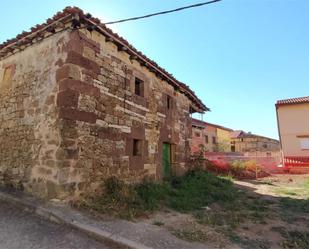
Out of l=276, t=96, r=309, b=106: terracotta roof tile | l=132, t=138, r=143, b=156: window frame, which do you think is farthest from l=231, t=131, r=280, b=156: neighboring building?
l=132, t=138, r=143, b=156: window frame

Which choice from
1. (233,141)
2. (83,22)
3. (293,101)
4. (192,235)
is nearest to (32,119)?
(83,22)

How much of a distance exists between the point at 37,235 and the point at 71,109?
2711mm

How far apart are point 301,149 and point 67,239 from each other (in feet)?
68.6

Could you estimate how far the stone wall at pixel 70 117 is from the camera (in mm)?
5625

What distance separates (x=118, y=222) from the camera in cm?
484

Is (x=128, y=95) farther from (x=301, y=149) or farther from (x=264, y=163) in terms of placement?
(x=301, y=149)

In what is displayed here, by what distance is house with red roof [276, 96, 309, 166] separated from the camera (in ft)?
65.6

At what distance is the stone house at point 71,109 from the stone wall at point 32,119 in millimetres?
23

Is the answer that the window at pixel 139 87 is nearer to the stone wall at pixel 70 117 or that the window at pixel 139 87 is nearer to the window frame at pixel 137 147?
the stone wall at pixel 70 117

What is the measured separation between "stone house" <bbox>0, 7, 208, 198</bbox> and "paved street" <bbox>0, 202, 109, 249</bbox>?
859 mm

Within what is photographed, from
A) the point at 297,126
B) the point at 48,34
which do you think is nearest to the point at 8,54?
the point at 48,34

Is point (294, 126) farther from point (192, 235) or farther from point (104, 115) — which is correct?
point (192, 235)

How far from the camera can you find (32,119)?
20.4 ft

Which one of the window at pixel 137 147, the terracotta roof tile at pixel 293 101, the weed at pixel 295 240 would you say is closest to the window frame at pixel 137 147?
the window at pixel 137 147
